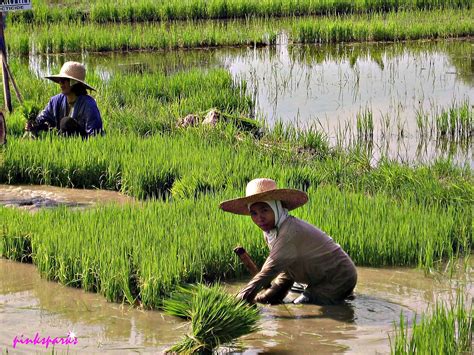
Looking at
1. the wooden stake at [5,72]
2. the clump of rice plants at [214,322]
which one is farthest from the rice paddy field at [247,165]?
the wooden stake at [5,72]

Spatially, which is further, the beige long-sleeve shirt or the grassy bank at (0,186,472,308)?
the grassy bank at (0,186,472,308)

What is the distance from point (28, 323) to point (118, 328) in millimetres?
460

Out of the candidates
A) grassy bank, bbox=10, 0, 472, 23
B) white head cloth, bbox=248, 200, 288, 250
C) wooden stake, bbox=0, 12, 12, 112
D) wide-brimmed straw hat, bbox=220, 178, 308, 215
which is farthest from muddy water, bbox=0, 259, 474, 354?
grassy bank, bbox=10, 0, 472, 23

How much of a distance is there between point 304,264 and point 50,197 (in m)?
3.09

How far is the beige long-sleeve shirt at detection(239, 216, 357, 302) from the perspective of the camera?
4.50m

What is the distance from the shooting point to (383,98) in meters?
11.6

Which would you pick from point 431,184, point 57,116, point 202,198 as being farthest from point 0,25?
point 431,184

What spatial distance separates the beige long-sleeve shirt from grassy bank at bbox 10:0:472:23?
14086 millimetres

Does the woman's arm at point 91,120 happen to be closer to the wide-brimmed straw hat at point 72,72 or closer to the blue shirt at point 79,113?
the blue shirt at point 79,113

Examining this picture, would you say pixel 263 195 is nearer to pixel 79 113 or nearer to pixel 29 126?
pixel 79 113

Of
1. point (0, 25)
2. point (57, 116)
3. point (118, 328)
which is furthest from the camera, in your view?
point (0, 25)

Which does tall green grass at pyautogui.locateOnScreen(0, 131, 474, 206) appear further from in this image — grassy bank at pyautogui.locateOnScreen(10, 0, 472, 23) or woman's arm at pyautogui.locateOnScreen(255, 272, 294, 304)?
grassy bank at pyautogui.locateOnScreen(10, 0, 472, 23)

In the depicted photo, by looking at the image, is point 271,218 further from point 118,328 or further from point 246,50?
point 246,50

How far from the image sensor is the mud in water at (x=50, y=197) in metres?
6.86
